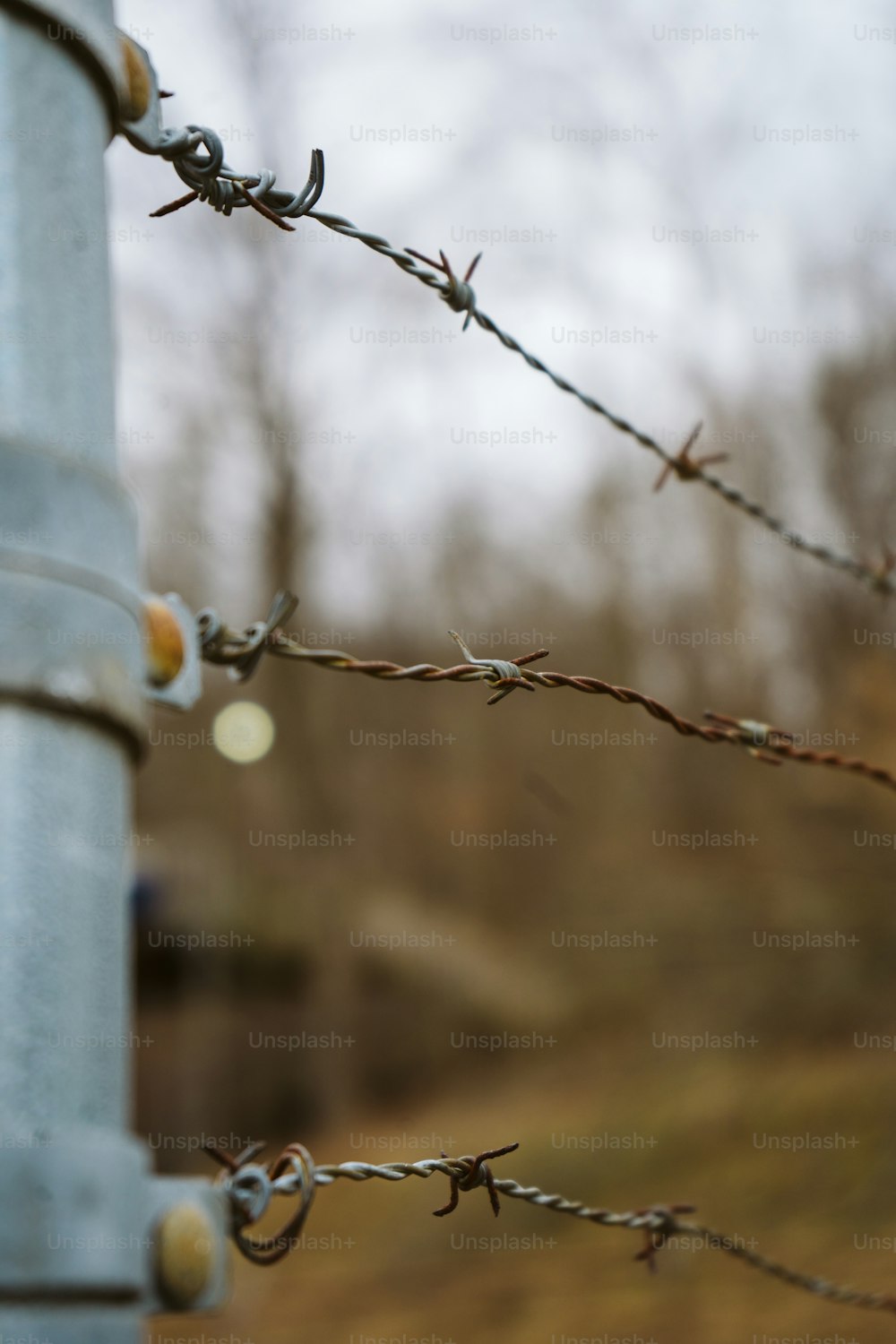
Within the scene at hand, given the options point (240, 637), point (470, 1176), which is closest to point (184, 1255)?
point (470, 1176)

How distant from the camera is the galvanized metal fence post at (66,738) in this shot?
2.28 ft

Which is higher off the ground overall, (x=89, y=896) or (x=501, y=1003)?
(x=89, y=896)

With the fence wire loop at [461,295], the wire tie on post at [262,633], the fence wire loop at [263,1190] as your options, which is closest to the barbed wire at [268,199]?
the fence wire loop at [461,295]

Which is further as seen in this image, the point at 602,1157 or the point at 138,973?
the point at 138,973

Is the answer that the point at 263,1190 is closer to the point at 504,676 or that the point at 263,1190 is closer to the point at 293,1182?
the point at 293,1182

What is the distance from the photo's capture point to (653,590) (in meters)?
13.8

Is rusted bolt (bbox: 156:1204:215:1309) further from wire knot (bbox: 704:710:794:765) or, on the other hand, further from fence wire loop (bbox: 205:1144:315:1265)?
wire knot (bbox: 704:710:794:765)

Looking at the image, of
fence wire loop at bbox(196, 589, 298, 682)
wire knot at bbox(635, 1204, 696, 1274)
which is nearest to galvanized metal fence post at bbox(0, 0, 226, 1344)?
fence wire loop at bbox(196, 589, 298, 682)

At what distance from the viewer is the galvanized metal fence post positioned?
69 centimetres

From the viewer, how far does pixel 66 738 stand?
76cm

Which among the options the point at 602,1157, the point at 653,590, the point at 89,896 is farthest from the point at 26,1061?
the point at 653,590

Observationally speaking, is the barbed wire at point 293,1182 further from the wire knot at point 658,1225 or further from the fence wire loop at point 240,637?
the fence wire loop at point 240,637

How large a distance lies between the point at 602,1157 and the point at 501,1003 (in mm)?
4125

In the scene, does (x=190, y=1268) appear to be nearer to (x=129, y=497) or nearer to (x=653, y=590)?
(x=129, y=497)
